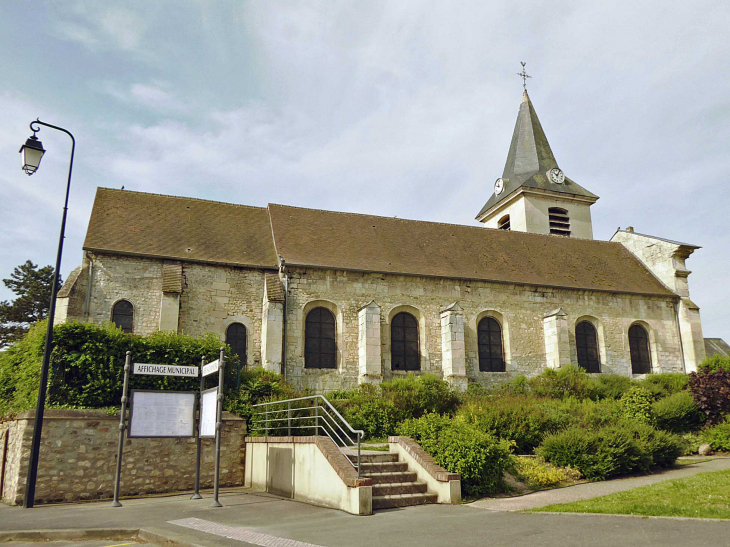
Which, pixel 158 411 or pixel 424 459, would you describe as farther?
pixel 158 411

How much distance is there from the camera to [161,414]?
10.2m

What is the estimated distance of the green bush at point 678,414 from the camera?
15680 mm

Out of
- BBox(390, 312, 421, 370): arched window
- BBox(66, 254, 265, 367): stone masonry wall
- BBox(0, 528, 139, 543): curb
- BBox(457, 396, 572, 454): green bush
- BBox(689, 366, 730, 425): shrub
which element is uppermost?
BBox(66, 254, 265, 367): stone masonry wall

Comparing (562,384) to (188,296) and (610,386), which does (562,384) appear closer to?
(610,386)

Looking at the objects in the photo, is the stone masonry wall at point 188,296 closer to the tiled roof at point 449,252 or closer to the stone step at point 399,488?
the tiled roof at point 449,252

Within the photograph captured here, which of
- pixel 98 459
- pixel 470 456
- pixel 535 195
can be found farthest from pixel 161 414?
pixel 535 195

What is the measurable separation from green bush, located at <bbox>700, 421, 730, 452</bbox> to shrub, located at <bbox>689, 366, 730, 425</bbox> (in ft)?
4.20

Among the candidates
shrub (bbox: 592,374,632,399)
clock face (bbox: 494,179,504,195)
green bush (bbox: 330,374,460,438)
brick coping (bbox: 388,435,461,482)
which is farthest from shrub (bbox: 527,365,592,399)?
clock face (bbox: 494,179,504,195)

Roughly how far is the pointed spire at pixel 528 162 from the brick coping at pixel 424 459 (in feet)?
70.9

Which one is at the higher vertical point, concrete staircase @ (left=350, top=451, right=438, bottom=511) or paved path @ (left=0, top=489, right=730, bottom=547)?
concrete staircase @ (left=350, top=451, right=438, bottom=511)

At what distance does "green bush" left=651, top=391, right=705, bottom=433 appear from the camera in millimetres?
15680

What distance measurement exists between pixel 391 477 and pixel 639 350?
58.5 feet

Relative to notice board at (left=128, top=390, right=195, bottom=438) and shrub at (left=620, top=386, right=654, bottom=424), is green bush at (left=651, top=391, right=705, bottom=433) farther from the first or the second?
notice board at (left=128, top=390, right=195, bottom=438)

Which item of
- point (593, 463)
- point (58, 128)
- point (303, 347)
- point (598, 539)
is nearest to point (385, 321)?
point (303, 347)
